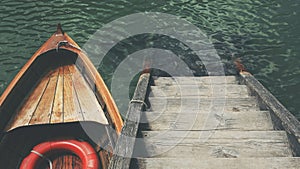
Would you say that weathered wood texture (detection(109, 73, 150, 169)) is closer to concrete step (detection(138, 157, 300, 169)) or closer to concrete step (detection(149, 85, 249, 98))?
concrete step (detection(138, 157, 300, 169))

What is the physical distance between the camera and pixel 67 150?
5684 millimetres

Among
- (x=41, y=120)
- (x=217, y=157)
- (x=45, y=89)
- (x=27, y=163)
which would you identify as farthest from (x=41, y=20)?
(x=217, y=157)

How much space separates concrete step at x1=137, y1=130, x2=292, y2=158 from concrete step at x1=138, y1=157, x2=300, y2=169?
0.86 ft

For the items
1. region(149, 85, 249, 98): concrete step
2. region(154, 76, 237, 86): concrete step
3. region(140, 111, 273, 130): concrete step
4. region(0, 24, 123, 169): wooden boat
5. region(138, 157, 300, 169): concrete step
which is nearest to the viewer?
region(138, 157, 300, 169): concrete step

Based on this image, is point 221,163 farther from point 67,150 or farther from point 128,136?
point 67,150

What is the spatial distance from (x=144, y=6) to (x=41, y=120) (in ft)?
27.2

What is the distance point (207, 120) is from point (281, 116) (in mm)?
1108

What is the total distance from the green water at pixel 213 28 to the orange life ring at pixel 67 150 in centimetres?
348

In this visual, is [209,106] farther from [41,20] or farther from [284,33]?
[41,20]

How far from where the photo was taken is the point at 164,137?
4125mm

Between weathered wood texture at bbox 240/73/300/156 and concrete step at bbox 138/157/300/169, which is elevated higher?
weathered wood texture at bbox 240/73/300/156

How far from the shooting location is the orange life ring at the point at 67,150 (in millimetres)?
5270

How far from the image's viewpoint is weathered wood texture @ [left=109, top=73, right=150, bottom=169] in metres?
3.34

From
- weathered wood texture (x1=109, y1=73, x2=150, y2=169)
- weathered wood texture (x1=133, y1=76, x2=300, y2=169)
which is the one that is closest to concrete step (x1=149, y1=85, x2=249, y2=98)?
weathered wood texture (x1=133, y1=76, x2=300, y2=169)
